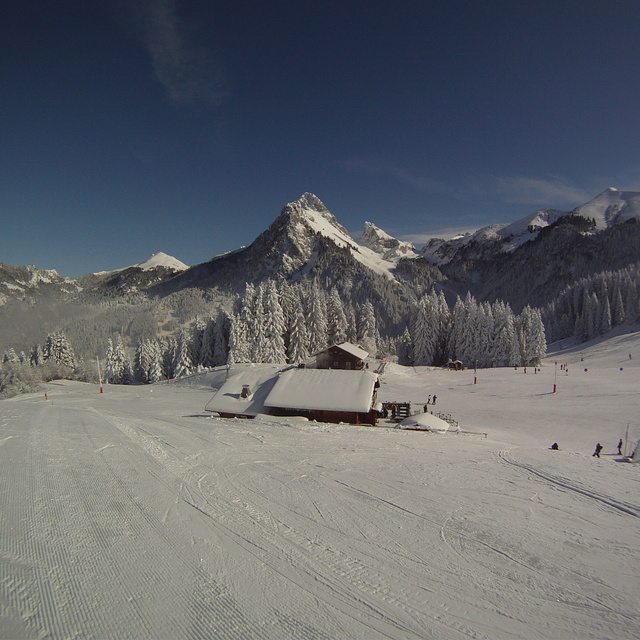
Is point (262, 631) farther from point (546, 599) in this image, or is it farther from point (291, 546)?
point (546, 599)

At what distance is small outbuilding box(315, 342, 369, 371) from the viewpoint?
45312 millimetres

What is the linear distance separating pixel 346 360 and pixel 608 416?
1032 inches

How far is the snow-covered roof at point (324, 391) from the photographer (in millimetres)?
24047

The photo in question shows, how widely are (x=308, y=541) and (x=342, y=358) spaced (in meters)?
39.0

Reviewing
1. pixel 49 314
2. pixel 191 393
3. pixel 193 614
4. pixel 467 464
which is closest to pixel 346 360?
pixel 191 393

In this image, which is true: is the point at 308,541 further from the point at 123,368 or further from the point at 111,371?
the point at 111,371

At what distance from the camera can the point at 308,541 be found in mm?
6926

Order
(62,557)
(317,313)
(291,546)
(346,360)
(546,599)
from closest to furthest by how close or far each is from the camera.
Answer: (546,599)
(62,557)
(291,546)
(346,360)
(317,313)

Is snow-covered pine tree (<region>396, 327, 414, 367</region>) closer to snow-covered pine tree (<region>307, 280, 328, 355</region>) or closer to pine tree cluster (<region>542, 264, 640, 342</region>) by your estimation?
snow-covered pine tree (<region>307, 280, 328, 355</region>)

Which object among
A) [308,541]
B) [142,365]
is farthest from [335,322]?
[308,541]

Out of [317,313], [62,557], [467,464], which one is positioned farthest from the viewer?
[317,313]

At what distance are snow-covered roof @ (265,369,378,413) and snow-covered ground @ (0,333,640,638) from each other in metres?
9.45

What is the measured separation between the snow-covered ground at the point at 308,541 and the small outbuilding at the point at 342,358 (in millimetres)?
30491

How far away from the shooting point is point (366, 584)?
5.74m
